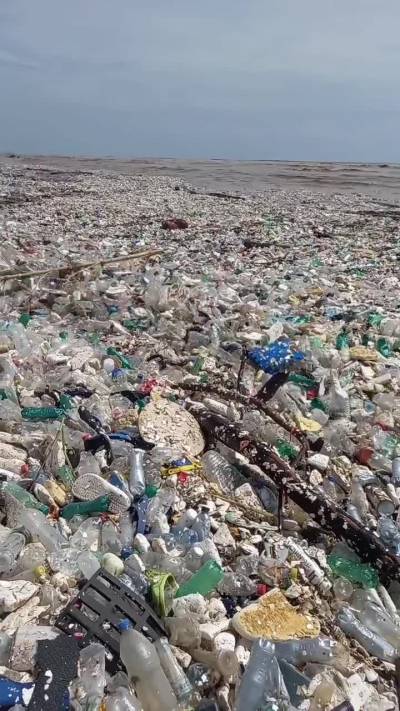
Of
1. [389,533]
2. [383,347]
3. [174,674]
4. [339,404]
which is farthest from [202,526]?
[383,347]

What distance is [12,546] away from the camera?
220 centimetres

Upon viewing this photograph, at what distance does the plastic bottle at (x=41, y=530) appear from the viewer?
7.41 feet

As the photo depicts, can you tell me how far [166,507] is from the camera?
2.62 m

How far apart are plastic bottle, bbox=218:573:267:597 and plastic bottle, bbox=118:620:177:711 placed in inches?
18.0

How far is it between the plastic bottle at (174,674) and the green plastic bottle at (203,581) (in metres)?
0.30

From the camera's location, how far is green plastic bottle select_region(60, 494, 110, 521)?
8.21 ft

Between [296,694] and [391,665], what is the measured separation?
45 centimetres

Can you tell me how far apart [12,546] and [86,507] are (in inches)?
15.7

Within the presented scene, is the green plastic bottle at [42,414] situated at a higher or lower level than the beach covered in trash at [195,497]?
higher

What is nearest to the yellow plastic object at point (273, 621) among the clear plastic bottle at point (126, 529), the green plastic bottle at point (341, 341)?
the clear plastic bottle at point (126, 529)

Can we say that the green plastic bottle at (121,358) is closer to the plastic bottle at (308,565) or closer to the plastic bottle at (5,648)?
the plastic bottle at (308,565)

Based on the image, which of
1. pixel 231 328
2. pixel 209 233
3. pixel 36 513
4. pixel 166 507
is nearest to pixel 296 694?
pixel 166 507

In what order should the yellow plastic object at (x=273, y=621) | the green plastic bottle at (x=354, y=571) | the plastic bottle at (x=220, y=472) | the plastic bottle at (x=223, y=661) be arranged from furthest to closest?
the plastic bottle at (x=220, y=472) < the green plastic bottle at (x=354, y=571) < the yellow plastic object at (x=273, y=621) < the plastic bottle at (x=223, y=661)

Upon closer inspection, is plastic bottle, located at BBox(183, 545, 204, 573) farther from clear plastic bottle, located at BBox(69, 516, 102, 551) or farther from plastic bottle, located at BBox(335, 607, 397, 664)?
plastic bottle, located at BBox(335, 607, 397, 664)
